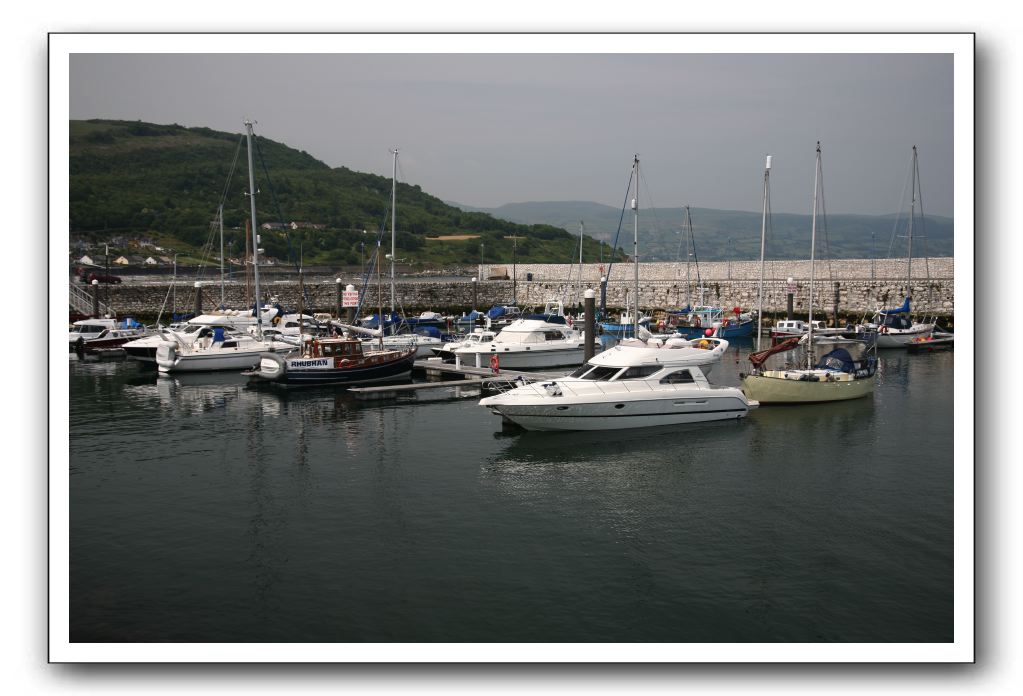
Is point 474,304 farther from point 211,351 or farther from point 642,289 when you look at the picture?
point 211,351

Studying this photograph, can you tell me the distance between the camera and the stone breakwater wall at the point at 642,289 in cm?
4775

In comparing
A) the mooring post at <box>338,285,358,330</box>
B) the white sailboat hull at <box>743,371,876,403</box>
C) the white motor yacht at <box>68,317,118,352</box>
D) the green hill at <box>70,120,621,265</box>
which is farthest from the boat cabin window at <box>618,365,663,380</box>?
the green hill at <box>70,120,621,265</box>

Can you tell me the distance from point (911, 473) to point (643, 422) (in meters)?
5.93

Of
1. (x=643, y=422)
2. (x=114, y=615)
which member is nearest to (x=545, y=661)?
(x=114, y=615)

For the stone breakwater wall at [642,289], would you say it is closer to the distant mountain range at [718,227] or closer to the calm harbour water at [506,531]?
the distant mountain range at [718,227]

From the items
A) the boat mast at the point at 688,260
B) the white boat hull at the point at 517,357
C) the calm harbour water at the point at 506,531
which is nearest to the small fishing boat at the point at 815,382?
the calm harbour water at the point at 506,531

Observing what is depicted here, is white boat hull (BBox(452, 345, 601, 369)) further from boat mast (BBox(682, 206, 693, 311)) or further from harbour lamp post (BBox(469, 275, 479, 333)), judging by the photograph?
boat mast (BBox(682, 206, 693, 311))

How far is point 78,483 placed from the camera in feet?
51.1

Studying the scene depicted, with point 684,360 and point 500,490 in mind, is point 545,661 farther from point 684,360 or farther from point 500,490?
point 684,360

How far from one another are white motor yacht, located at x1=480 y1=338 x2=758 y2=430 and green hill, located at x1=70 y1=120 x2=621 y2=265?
3248 centimetres

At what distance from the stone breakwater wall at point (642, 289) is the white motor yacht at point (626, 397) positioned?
1109 inches

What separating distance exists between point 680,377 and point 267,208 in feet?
206

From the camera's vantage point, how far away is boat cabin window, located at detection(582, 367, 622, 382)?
67.1 ft

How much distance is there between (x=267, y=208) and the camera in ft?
253
